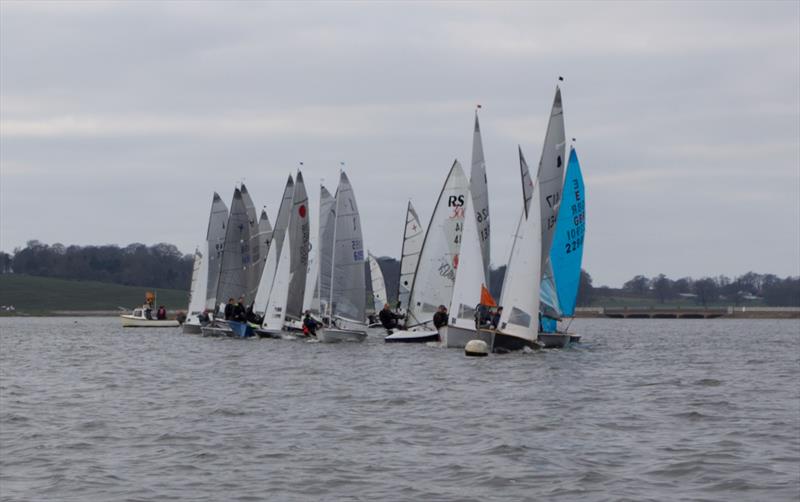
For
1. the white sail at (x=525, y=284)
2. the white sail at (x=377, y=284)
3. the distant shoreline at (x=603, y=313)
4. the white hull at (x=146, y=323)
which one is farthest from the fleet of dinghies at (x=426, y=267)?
the distant shoreline at (x=603, y=313)

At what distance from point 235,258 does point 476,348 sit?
27.4 metres

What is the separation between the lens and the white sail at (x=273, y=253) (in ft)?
173

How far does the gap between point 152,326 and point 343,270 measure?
3878 cm

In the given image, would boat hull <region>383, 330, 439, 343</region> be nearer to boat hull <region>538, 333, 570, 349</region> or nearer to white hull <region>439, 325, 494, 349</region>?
white hull <region>439, 325, 494, 349</region>

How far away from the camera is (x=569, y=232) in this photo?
139ft

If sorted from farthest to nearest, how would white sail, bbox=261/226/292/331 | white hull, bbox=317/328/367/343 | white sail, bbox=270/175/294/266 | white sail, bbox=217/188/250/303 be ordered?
1. white sail, bbox=217/188/250/303
2. white sail, bbox=270/175/294/266
3. white sail, bbox=261/226/292/331
4. white hull, bbox=317/328/367/343

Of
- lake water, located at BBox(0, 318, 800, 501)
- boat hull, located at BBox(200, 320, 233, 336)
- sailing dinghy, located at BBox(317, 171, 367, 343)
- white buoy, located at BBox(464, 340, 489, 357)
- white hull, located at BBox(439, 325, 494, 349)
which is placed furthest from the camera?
boat hull, located at BBox(200, 320, 233, 336)

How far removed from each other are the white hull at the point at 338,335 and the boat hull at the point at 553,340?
766 cm

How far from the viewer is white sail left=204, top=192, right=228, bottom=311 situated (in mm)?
63219

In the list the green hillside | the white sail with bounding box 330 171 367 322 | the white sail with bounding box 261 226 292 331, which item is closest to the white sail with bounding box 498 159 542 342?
the white sail with bounding box 330 171 367 322

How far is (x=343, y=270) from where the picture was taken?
156 feet

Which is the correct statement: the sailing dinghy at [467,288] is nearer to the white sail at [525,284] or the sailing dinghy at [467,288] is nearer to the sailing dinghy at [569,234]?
the white sail at [525,284]

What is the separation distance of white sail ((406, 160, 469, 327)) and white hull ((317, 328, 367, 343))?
246cm

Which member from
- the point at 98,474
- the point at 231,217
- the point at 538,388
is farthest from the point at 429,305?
the point at 98,474
